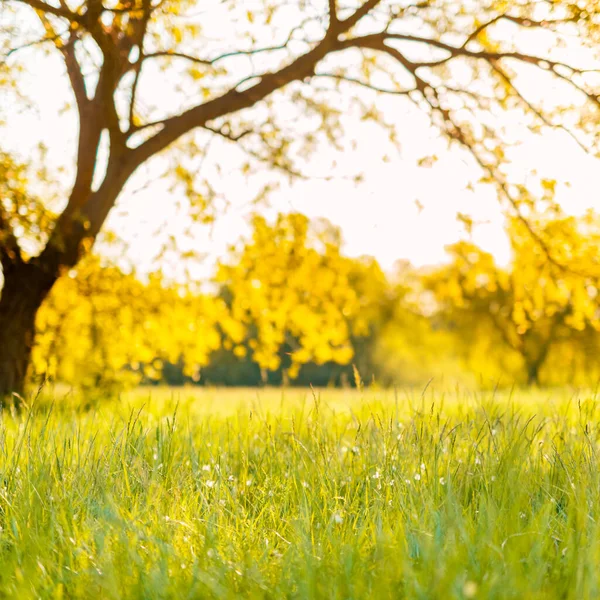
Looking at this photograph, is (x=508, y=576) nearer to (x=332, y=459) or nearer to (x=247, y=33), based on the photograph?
(x=332, y=459)

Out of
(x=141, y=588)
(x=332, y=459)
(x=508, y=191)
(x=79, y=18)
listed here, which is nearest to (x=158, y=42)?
(x=79, y=18)

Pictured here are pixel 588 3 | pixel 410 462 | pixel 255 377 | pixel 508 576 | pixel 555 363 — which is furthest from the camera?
pixel 255 377

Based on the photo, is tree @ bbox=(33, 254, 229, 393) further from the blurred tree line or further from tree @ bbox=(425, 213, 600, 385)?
tree @ bbox=(425, 213, 600, 385)

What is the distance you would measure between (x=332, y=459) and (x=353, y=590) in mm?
1425

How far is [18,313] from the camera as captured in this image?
26.2 feet

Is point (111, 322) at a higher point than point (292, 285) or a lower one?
lower

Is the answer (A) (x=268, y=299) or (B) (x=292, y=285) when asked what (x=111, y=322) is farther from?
(B) (x=292, y=285)

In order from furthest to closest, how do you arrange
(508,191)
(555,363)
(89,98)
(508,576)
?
(555,363) → (89,98) → (508,191) → (508,576)

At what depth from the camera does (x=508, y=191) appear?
7.22m

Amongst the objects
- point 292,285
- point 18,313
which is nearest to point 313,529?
point 18,313

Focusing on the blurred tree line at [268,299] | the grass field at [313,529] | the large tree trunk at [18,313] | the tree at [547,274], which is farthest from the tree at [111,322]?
the grass field at [313,529]

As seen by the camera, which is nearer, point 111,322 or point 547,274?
point 547,274

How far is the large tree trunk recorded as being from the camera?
7.96 meters

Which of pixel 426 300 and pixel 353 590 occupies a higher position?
pixel 426 300
